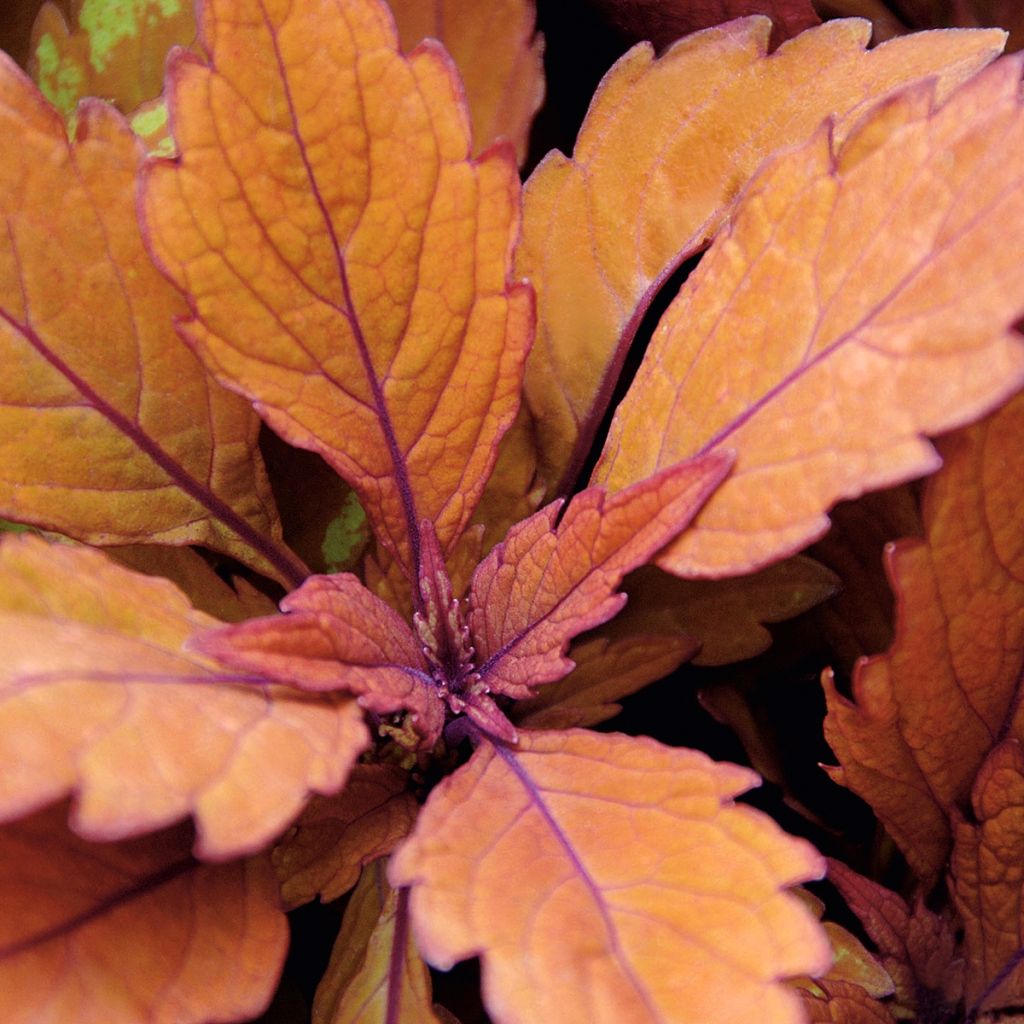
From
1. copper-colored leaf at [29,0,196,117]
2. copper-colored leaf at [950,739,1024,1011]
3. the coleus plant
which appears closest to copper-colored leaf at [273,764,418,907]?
the coleus plant

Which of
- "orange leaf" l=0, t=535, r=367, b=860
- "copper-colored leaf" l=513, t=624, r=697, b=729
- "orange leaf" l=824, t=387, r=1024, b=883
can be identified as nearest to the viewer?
"orange leaf" l=0, t=535, r=367, b=860

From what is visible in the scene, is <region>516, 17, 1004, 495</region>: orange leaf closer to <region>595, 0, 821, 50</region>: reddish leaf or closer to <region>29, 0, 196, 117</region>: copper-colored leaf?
<region>595, 0, 821, 50</region>: reddish leaf

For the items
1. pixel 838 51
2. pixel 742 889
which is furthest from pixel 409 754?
pixel 838 51

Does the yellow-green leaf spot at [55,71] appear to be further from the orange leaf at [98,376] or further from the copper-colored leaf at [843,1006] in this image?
the copper-colored leaf at [843,1006]

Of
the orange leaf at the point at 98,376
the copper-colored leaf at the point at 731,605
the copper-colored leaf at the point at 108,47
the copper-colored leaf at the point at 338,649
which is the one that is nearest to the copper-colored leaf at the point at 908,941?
the copper-colored leaf at the point at 731,605

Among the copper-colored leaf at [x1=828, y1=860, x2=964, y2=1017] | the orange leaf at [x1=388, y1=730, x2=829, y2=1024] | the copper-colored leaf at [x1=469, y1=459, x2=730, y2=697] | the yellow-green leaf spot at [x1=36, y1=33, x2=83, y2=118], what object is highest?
the yellow-green leaf spot at [x1=36, y1=33, x2=83, y2=118]

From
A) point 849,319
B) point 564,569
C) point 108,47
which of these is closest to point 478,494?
point 564,569

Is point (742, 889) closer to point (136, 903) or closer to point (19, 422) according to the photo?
point (136, 903)

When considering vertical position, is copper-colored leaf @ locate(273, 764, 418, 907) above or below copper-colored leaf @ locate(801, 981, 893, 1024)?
above

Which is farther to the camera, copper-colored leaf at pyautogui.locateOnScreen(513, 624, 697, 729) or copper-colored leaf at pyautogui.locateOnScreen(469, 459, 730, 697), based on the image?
copper-colored leaf at pyautogui.locateOnScreen(513, 624, 697, 729)
